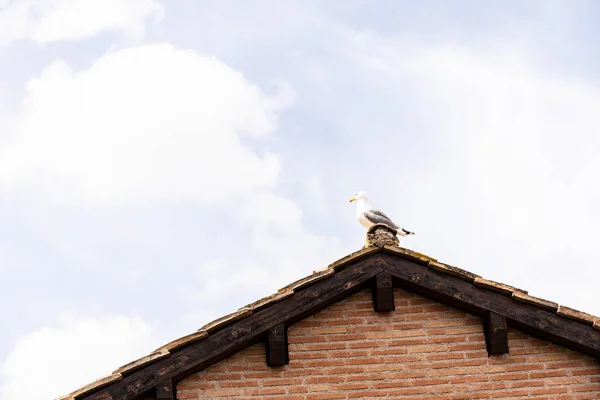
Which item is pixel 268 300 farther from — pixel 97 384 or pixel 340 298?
pixel 97 384

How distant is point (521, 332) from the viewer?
10.3 metres

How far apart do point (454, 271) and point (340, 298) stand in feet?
4.21

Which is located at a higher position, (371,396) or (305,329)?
(305,329)

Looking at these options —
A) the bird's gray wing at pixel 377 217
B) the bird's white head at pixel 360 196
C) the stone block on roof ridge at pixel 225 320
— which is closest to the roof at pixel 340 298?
the stone block on roof ridge at pixel 225 320

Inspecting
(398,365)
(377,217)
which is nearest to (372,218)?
(377,217)

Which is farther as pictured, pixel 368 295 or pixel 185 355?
pixel 368 295

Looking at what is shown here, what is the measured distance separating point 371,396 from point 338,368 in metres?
0.46

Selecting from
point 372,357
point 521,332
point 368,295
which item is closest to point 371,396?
point 372,357

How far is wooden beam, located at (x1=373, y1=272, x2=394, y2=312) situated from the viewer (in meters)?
10.3

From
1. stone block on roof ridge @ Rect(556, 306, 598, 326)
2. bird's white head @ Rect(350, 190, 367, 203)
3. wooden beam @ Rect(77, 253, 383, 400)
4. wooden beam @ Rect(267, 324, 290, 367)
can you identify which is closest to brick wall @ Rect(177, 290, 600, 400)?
wooden beam @ Rect(267, 324, 290, 367)

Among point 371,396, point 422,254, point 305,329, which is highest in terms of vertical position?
point 422,254

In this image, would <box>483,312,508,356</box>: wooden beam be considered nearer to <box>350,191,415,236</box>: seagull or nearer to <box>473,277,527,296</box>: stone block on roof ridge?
<box>473,277,527,296</box>: stone block on roof ridge

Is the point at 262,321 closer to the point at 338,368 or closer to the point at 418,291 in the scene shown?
the point at 338,368

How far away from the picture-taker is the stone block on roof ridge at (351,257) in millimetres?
10281
